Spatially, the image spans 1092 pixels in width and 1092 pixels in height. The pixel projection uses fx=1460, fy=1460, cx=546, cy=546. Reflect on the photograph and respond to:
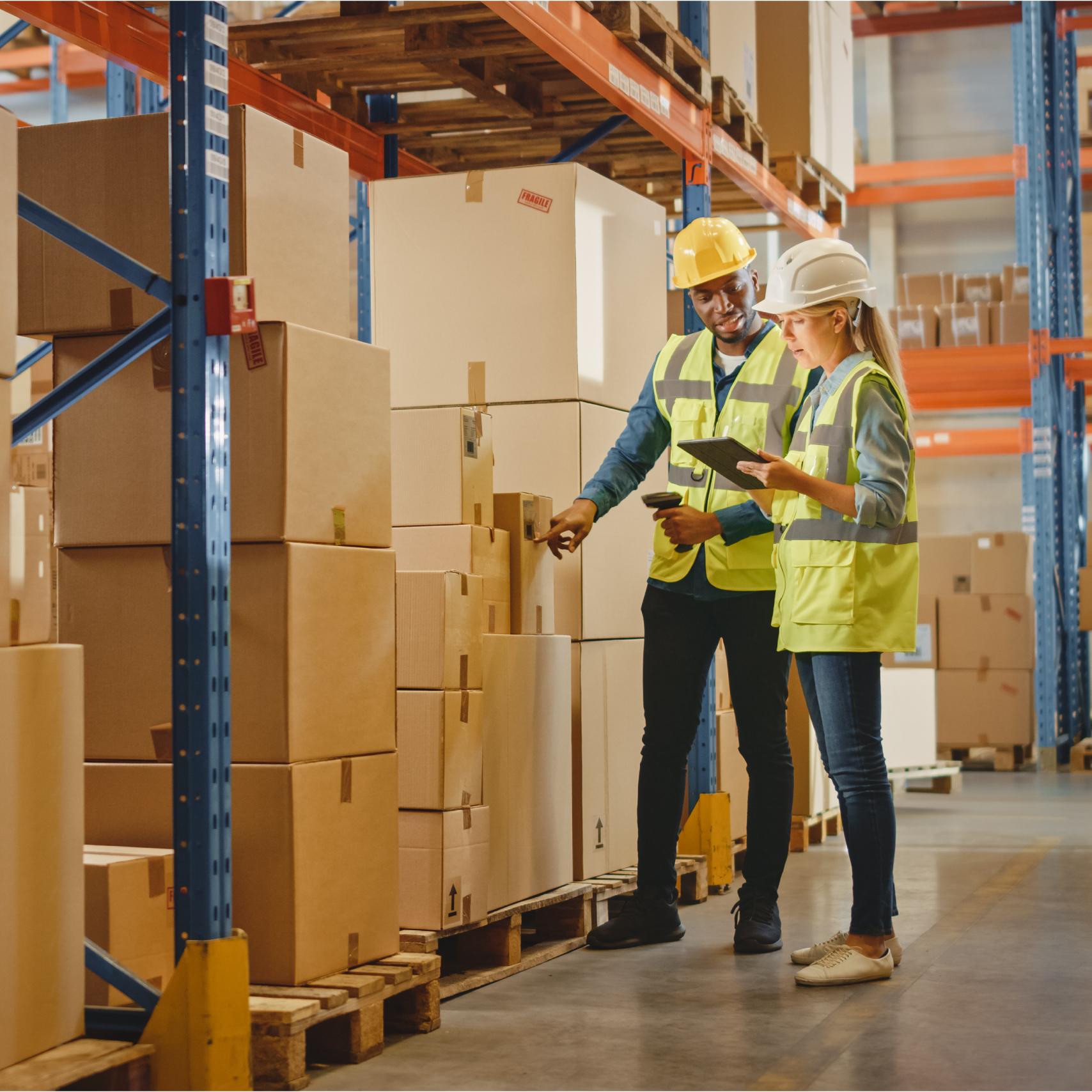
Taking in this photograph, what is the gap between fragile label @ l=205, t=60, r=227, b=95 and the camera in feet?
8.88

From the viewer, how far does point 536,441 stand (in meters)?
4.45

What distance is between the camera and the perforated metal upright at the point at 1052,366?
10.2m

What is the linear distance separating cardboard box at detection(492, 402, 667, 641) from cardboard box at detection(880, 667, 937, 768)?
407 cm

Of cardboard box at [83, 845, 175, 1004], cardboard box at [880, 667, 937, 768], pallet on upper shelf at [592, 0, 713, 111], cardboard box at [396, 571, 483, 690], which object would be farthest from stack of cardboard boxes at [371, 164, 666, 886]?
cardboard box at [880, 667, 937, 768]

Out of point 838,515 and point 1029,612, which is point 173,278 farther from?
point 1029,612

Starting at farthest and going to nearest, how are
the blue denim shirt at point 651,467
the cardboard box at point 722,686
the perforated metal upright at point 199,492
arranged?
the cardboard box at point 722,686 < the blue denim shirt at point 651,467 < the perforated metal upright at point 199,492

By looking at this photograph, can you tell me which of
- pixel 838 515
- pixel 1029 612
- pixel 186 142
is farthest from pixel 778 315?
pixel 1029 612

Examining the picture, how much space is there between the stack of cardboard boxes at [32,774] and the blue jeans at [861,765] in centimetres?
178

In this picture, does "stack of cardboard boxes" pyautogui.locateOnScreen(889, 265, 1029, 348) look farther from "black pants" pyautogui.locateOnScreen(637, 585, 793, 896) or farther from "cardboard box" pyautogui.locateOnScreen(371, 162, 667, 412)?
"black pants" pyautogui.locateOnScreen(637, 585, 793, 896)

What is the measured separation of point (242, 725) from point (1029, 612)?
8129mm

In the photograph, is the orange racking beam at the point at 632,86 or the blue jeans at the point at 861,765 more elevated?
the orange racking beam at the point at 632,86

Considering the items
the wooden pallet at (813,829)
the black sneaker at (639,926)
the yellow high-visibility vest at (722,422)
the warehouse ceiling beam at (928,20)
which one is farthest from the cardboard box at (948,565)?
the black sneaker at (639,926)

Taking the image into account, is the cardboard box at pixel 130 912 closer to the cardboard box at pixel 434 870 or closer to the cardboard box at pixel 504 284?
the cardboard box at pixel 434 870

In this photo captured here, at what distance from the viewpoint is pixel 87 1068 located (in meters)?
2.41
